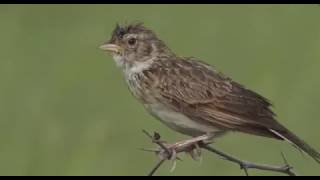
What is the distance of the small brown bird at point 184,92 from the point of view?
21.8 ft

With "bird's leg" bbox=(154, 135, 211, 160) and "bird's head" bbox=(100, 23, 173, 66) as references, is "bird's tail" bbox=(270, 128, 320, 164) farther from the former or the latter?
"bird's head" bbox=(100, 23, 173, 66)

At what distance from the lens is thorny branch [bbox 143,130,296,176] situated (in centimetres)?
522

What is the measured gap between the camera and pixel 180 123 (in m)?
6.78

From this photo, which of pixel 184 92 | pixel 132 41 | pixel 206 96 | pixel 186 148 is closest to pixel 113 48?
pixel 132 41

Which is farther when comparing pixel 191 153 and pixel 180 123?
pixel 180 123

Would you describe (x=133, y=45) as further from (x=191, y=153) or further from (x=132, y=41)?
(x=191, y=153)

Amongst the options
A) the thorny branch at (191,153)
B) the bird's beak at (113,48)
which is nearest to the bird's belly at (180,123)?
the bird's beak at (113,48)

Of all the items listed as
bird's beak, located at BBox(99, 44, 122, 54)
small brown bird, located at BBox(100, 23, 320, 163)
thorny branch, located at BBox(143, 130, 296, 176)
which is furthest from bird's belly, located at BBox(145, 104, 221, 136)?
thorny branch, located at BBox(143, 130, 296, 176)

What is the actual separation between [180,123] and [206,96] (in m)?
0.23

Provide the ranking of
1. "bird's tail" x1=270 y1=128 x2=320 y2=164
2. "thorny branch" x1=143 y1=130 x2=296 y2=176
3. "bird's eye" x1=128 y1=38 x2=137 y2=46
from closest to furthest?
"thorny branch" x1=143 y1=130 x2=296 y2=176 < "bird's tail" x1=270 y1=128 x2=320 y2=164 < "bird's eye" x1=128 y1=38 x2=137 y2=46

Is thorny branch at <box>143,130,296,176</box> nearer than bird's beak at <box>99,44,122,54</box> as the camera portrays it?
Yes

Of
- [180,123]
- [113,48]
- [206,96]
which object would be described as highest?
[113,48]

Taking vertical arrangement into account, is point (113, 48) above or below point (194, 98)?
above
